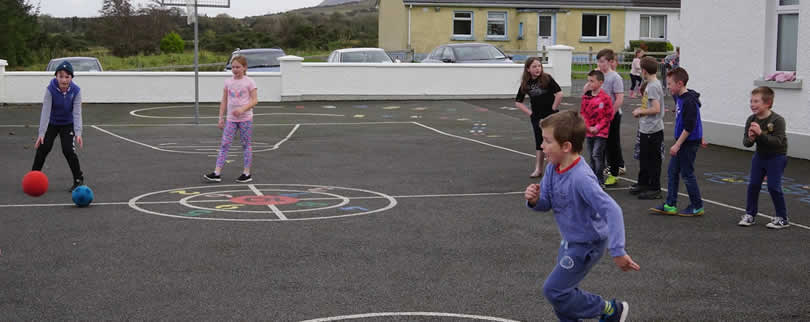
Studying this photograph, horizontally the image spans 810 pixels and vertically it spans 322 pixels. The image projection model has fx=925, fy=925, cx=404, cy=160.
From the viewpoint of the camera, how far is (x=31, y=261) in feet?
25.7

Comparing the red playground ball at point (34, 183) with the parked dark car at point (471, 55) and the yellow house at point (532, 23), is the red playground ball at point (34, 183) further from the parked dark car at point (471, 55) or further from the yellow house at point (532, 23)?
the yellow house at point (532, 23)

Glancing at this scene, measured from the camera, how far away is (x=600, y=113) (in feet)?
38.3

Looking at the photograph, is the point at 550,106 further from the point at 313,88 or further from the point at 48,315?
the point at 313,88

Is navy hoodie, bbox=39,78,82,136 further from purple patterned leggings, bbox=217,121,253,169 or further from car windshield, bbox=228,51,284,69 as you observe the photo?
car windshield, bbox=228,51,284,69

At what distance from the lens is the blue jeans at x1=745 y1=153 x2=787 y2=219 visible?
930 centimetres

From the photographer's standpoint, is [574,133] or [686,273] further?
[686,273]

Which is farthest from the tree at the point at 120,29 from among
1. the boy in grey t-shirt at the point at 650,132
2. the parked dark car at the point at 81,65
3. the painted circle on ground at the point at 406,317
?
the painted circle on ground at the point at 406,317

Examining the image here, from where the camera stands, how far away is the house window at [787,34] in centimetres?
1573

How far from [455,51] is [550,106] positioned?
18440 mm

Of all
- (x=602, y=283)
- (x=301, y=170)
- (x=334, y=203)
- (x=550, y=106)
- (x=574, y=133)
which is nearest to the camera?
(x=574, y=133)

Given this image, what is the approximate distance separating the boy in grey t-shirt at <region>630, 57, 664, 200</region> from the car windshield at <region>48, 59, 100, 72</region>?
69.2 ft

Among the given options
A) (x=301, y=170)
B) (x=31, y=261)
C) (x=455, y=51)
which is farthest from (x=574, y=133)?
(x=455, y=51)

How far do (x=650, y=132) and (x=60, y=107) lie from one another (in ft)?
24.6

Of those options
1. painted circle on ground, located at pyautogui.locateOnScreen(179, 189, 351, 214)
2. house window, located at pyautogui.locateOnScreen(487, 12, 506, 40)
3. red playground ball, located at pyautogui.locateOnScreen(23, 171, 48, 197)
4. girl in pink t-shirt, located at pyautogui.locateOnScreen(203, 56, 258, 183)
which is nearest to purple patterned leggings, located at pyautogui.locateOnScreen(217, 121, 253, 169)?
girl in pink t-shirt, located at pyautogui.locateOnScreen(203, 56, 258, 183)
